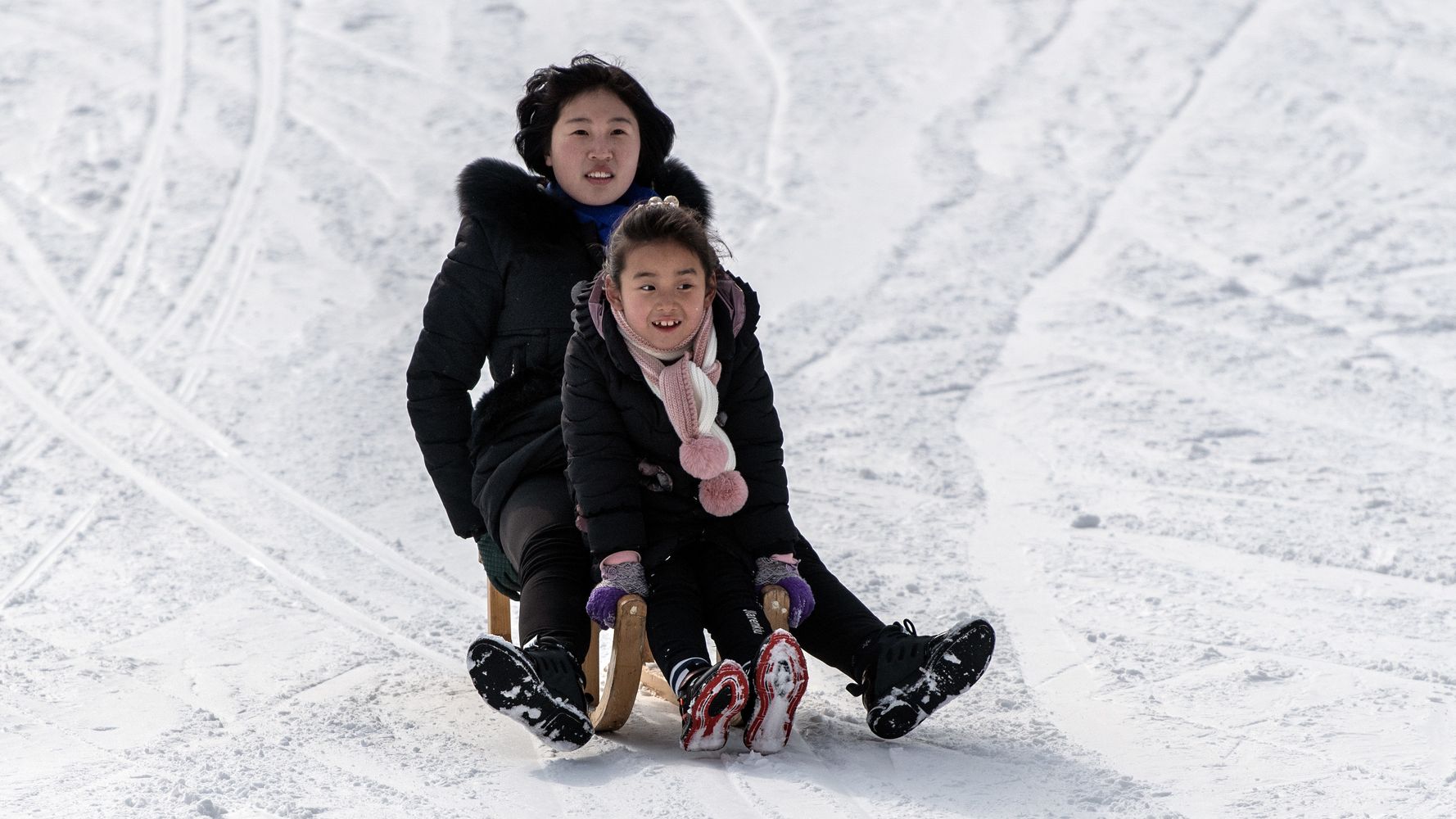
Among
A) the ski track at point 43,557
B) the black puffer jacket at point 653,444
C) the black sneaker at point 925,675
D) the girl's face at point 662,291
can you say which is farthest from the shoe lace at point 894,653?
the ski track at point 43,557

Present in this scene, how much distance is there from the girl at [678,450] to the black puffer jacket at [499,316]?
31cm

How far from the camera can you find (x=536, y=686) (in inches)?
104

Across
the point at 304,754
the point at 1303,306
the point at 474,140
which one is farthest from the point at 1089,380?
the point at 474,140

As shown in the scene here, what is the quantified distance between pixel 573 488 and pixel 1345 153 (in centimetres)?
599

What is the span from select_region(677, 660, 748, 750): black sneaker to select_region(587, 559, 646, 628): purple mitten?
198 millimetres

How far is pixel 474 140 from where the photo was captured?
26.8 feet

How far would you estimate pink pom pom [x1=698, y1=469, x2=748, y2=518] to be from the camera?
2861mm

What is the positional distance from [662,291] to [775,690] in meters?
0.73

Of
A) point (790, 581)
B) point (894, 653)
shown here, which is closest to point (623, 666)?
point (790, 581)

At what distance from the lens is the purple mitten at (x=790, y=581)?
2.87 meters

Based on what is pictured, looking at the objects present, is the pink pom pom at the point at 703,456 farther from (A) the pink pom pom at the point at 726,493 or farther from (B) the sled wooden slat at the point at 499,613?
(B) the sled wooden slat at the point at 499,613

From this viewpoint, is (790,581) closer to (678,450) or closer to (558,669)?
(678,450)

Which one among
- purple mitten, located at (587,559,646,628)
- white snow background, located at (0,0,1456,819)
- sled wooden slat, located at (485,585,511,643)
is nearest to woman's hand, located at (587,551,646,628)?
purple mitten, located at (587,559,646,628)

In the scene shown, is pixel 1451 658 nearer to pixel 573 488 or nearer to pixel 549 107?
pixel 573 488
